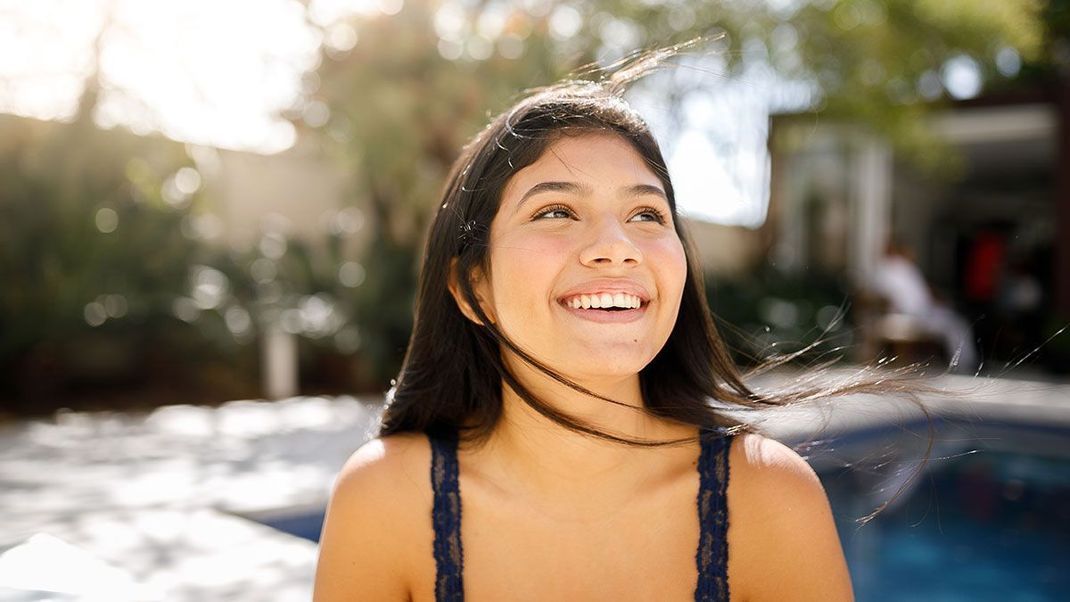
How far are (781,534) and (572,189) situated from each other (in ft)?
2.38

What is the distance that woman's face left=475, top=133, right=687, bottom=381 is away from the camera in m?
1.50

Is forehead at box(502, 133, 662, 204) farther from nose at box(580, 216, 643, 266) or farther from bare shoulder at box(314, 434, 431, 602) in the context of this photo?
bare shoulder at box(314, 434, 431, 602)

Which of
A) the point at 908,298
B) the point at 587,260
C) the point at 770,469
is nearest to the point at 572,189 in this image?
the point at 587,260

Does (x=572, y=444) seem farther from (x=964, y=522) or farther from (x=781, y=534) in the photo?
(x=964, y=522)

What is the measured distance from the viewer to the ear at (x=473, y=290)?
169cm

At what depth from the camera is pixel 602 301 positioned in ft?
4.92

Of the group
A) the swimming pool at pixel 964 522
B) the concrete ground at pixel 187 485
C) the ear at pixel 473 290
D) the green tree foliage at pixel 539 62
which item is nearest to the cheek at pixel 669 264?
the ear at pixel 473 290

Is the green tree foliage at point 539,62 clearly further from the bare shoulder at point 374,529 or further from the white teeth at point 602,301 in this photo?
the white teeth at point 602,301

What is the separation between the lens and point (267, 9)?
8.94 m

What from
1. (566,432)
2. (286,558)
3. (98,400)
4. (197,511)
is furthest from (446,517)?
(98,400)

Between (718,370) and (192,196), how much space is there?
25.1ft

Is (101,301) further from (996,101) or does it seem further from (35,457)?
(996,101)

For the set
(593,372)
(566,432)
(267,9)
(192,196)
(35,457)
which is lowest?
(35,457)

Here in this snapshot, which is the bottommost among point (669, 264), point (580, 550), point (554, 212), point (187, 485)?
point (187, 485)
